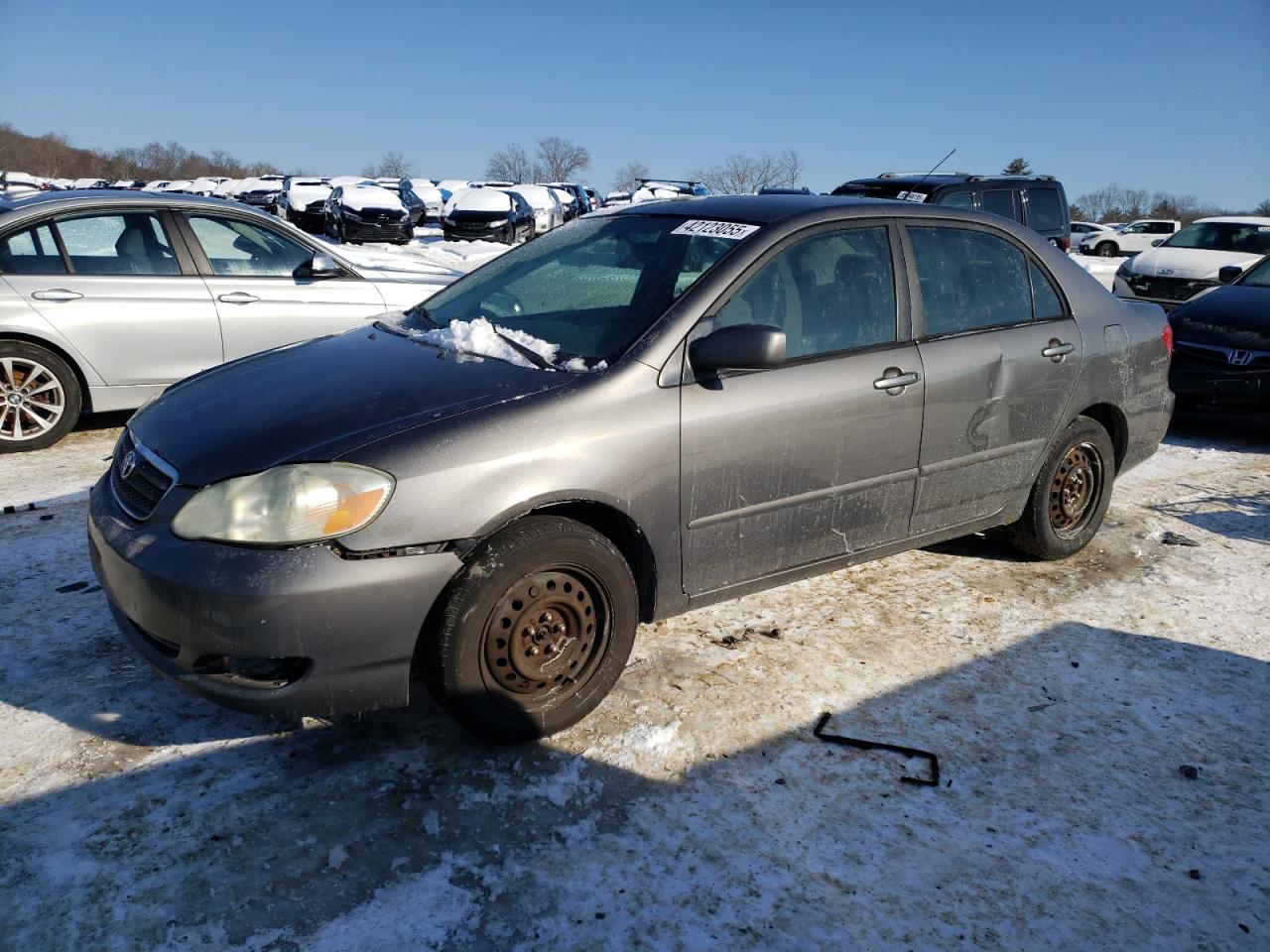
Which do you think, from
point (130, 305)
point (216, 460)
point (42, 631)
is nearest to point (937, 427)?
point (216, 460)

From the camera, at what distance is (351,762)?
284 centimetres

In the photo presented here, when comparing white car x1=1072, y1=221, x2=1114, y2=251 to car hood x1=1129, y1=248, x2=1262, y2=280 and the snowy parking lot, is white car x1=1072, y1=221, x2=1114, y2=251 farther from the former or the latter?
the snowy parking lot

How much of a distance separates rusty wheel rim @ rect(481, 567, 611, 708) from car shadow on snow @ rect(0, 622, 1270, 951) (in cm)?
20

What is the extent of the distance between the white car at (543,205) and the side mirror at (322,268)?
17.7m

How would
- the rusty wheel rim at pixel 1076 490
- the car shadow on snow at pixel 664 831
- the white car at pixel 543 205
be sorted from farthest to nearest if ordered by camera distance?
the white car at pixel 543 205 → the rusty wheel rim at pixel 1076 490 → the car shadow on snow at pixel 664 831

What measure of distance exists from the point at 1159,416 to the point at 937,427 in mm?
1869

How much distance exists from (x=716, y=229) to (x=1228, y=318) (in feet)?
18.8

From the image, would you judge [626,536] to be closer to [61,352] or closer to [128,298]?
[128,298]

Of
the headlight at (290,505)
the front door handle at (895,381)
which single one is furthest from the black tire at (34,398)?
the front door handle at (895,381)

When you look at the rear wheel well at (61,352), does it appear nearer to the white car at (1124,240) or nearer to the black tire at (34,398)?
the black tire at (34,398)

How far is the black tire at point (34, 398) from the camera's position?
5730 millimetres

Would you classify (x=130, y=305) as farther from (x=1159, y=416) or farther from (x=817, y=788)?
(x=1159, y=416)

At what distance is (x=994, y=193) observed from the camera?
10336 millimetres

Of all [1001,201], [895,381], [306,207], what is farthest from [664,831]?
[306,207]
